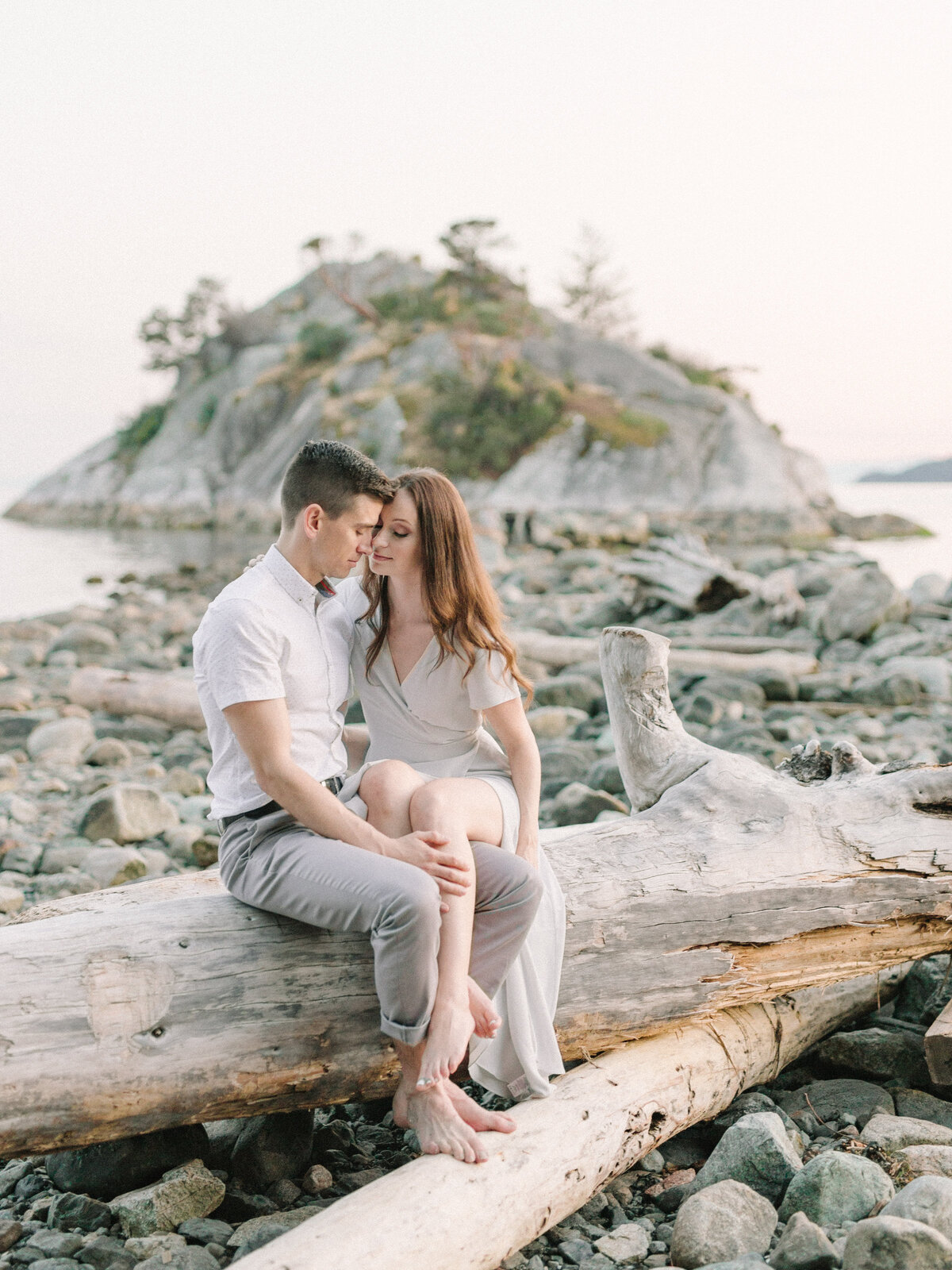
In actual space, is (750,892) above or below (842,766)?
below

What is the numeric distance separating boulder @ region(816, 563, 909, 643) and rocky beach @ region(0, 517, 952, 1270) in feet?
0.10

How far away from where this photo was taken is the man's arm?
2.81 meters

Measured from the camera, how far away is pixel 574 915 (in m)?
3.17

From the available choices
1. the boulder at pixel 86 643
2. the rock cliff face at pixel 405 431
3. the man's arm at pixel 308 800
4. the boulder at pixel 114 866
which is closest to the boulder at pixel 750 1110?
the man's arm at pixel 308 800

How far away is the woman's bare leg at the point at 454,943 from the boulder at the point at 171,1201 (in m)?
0.64

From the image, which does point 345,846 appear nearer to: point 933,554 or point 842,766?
point 842,766

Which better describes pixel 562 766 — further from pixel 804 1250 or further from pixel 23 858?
pixel 804 1250

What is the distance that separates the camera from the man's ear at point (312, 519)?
3.08 metres

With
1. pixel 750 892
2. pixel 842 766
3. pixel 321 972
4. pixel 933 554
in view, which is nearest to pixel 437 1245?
pixel 321 972

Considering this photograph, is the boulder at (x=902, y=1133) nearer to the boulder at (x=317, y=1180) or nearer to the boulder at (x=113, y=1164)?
the boulder at (x=317, y=1180)

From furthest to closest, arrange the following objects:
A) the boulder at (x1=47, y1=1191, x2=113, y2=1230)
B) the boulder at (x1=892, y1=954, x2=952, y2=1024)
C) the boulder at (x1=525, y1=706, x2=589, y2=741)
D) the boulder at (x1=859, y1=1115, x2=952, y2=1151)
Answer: the boulder at (x1=525, y1=706, x2=589, y2=741)
the boulder at (x1=892, y1=954, x2=952, y2=1024)
the boulder at (x1=859, y1=1115, x2=952, y2=1151)
the boulder at (x1=47, y1=1191, x2=113, y2=1230)

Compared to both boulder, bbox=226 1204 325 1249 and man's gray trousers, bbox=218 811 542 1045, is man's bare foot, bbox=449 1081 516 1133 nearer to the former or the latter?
man's gray trousers, bbox=218 811 542 1045

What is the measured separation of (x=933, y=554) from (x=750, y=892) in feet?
88.9

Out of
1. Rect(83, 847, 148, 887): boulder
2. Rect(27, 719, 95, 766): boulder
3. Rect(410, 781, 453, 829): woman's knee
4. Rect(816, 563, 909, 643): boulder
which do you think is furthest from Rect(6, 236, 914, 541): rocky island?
Rect(410, 781, 453, 829): woman's knee
